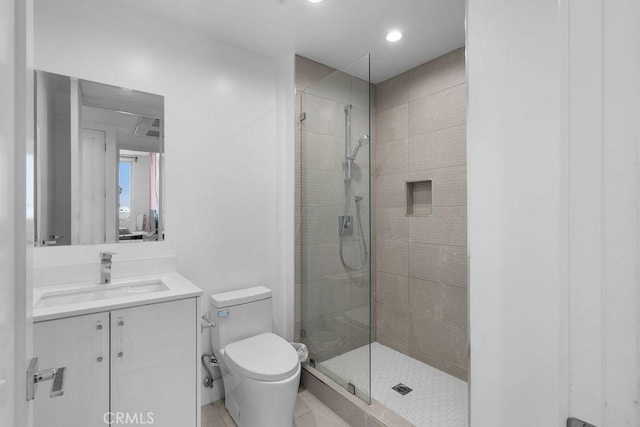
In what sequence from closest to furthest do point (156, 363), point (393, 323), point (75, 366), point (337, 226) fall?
point (75, 366)
point (156, 363)
point (337, 226)
point (393, 323)

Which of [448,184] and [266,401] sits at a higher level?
[448,184]

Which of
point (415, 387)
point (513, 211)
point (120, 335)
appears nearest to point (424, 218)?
point (415, 387)

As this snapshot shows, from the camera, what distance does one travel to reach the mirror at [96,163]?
5.16ft

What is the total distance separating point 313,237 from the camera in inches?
88.3

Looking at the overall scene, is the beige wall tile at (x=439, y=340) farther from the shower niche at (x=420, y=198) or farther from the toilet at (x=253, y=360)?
the toilet at (x=253, y=360)

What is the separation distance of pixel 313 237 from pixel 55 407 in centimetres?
155

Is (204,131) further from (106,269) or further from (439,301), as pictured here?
(439,301)

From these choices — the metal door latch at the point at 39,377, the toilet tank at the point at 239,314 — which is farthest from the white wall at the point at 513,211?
the toilet tank at the point at 239,314

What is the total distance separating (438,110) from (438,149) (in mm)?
296

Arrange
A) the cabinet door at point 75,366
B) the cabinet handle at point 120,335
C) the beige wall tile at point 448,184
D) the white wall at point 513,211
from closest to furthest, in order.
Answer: the white wall at point 513,211
the cabinet door at point 75,366
the cabinet handle at point 120,335
the beige wall tile at point 448,184

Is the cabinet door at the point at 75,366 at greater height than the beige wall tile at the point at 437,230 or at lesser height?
lesser

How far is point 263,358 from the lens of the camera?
173cm

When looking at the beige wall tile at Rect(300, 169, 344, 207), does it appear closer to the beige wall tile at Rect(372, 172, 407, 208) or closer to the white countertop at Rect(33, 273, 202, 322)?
the beige wall tile at Rect(372, 172, 407, 208)

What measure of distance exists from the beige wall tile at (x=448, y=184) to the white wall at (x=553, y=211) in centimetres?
121
